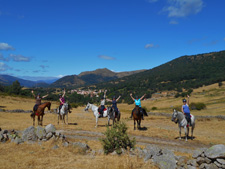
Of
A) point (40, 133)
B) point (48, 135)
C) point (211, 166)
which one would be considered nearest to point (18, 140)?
point (40, 133)

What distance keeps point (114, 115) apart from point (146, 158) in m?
10.7

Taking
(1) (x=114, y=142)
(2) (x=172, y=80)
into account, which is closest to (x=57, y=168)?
(1) (x=114, y=142)

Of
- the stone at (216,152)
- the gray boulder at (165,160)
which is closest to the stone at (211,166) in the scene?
the stone at (216,152)

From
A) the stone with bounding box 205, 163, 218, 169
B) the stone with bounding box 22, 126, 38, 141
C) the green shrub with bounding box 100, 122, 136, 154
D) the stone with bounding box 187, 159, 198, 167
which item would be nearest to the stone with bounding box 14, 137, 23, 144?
the stone with bounding box 22, 126, 38, 141

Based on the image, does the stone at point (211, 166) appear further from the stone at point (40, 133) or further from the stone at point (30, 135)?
the stone at point (30, 135)

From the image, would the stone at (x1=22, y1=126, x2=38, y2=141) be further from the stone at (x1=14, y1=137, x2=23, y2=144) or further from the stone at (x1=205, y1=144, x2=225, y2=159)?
the stone at (x1=205, y1=144, x2=225, y2=159)

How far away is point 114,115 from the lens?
20609 millimetres

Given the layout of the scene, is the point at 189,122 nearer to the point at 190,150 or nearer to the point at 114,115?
the point at 190,150

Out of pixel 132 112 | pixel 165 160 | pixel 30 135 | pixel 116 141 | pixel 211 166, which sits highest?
pixel 132 112

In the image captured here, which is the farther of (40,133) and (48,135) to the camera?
(40,133)

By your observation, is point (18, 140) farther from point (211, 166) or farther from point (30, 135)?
point (211, 166)

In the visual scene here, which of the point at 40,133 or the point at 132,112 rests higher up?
the point at 132,112

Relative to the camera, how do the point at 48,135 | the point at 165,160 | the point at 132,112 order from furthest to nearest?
the point at 132,112
the point at 48,135
the point at 165,160

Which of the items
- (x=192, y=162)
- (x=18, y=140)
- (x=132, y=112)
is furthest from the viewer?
(x=132, y=112)
